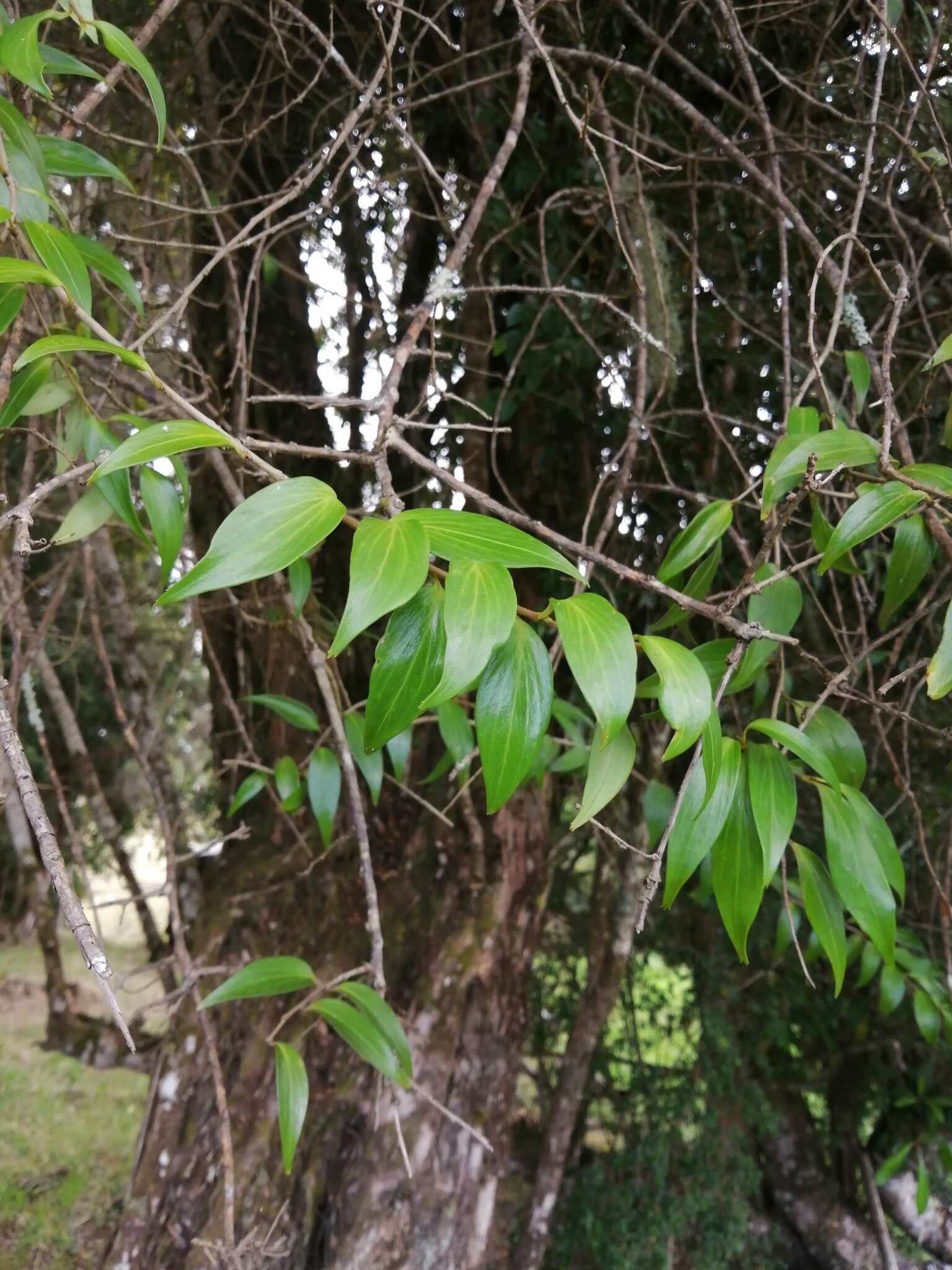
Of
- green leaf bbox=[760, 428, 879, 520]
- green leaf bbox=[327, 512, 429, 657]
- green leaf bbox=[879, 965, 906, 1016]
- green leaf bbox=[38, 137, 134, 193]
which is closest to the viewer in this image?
green leaf bbox=[327, 512, 429, 657]

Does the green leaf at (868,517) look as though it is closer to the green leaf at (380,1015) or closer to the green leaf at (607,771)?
the green leaf at (607,771)

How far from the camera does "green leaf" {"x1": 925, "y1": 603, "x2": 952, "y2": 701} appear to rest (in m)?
0.43

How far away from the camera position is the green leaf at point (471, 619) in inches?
12.8

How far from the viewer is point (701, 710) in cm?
39

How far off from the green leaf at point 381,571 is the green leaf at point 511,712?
0.23 ft

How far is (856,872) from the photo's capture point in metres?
0.49

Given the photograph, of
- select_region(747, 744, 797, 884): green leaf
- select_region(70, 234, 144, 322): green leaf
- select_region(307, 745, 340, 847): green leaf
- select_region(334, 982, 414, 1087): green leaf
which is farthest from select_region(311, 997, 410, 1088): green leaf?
select_region(70, 234, 144, 322): green leaf

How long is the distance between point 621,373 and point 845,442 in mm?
601

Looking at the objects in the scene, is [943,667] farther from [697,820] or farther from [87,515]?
[87,515]

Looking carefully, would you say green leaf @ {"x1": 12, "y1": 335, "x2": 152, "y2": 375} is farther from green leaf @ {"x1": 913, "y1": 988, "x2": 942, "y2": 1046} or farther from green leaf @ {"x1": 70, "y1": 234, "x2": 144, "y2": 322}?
green leaf @ {"x1": 913, "y1": 988, "x2": 942, "y2": 1046}

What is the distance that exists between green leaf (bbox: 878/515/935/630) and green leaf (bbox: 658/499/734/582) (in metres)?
A: 0.11

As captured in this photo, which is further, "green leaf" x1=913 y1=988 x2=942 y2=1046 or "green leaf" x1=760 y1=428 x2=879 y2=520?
"green leaf" x1=913 y1=988 x2=942 y2=1046

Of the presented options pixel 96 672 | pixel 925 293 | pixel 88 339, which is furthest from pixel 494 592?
pixel 96 672

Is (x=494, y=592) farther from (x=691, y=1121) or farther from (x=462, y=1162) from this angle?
(x=691, y=1121)
